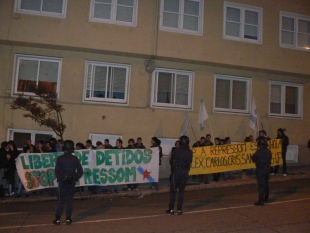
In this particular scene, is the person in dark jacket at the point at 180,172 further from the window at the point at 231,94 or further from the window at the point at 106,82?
the window at the point at 231,94

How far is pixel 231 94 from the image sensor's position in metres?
15.9

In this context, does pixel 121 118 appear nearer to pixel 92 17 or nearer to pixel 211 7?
pixel 92 17

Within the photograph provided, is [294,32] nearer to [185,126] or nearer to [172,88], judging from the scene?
[172,88]

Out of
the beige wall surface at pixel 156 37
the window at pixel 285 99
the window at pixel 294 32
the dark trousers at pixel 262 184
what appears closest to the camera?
the dark trousers at pixel 262 184

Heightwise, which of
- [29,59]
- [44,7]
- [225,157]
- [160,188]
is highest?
[44,7]

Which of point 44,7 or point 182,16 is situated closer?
point 44,7

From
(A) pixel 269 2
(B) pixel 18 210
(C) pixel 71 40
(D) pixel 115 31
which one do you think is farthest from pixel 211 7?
(B) pixel 18 210

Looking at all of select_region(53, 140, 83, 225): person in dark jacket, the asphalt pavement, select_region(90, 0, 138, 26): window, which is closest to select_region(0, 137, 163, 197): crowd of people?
the asphalt pavement

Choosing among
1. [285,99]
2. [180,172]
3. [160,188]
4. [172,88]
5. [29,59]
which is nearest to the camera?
[180,172]

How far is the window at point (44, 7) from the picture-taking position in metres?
13.5

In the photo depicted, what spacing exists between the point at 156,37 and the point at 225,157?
5.72 meters

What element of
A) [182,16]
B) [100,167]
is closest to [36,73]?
[100,167]

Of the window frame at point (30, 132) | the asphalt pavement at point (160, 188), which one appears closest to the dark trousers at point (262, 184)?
the asphalt pavement at point (160, 188)

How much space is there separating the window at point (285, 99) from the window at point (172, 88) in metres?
4.27
